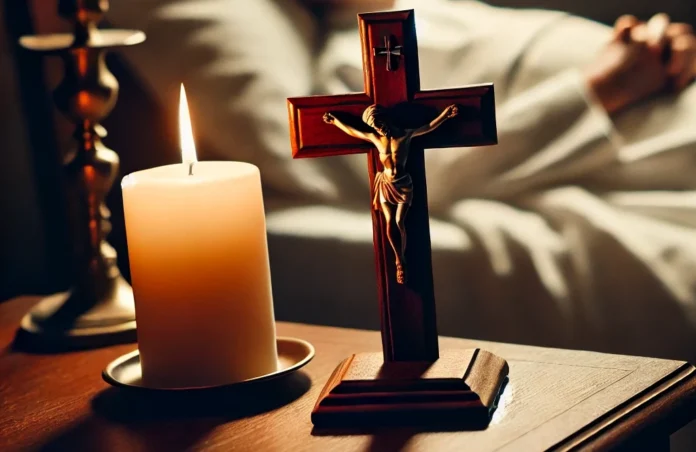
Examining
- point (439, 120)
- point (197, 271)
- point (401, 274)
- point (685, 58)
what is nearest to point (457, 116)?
point (439, 120)

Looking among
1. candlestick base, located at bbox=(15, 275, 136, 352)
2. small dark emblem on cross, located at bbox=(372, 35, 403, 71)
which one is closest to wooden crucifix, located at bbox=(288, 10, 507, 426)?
small dark emblem on cross, located at bbox=(372, 35, 403, 71)

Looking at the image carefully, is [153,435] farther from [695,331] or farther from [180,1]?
[180,1]

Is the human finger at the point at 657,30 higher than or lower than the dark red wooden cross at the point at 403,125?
higher

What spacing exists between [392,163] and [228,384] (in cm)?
22

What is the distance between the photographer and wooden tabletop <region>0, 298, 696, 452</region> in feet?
2.52

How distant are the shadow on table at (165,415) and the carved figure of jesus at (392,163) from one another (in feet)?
0.52

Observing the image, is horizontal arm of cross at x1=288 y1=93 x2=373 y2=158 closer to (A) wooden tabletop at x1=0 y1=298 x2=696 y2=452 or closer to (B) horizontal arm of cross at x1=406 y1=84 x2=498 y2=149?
(B) horizontal arm of cross at x1=406 y1=84 x2=498 y2=149

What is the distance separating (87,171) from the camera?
3.89ft

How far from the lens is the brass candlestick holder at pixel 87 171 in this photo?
3.85 ft

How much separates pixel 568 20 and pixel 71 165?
0.61 m

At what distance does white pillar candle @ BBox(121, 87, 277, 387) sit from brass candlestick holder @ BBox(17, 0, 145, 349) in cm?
30

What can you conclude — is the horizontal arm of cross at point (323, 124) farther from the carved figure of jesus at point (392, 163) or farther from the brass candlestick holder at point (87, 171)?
the brass candlestick holder at point (87, 171)

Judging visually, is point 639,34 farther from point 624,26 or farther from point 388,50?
point 388,50

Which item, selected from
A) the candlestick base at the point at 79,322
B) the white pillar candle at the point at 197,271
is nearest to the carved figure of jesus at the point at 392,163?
the white pillar candle at the point at 197,271
